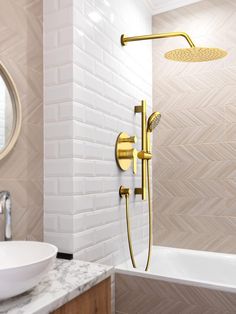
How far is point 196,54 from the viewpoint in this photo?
1.91 m

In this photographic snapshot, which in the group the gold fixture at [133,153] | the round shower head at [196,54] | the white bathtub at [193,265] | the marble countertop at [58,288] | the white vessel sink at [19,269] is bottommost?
the white bathtub at [193,265]

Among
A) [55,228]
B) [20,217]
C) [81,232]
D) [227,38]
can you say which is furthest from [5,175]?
[227,38]

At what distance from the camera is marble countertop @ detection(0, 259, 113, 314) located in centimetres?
92

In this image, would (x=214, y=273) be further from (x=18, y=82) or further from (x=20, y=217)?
(x=18, y=82)

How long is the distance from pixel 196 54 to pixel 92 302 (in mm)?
1489

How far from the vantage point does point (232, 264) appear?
2.23m

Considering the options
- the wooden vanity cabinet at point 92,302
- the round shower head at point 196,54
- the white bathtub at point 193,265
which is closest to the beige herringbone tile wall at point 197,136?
the white bathtub at point 193,265

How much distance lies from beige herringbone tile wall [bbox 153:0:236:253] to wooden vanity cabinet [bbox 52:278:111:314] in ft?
4.40

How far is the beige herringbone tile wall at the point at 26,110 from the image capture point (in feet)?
4.69

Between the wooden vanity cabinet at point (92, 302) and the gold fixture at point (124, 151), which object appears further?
the gold fixture at point (124, 151)

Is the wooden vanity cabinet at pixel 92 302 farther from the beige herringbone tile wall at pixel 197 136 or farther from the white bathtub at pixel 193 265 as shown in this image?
the beige herringbone tile wall at pixel 197 136

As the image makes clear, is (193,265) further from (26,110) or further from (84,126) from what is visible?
(26,110)

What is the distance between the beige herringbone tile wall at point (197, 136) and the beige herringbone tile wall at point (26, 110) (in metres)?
1.24

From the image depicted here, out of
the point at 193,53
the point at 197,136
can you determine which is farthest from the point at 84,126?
the point at 197,136
